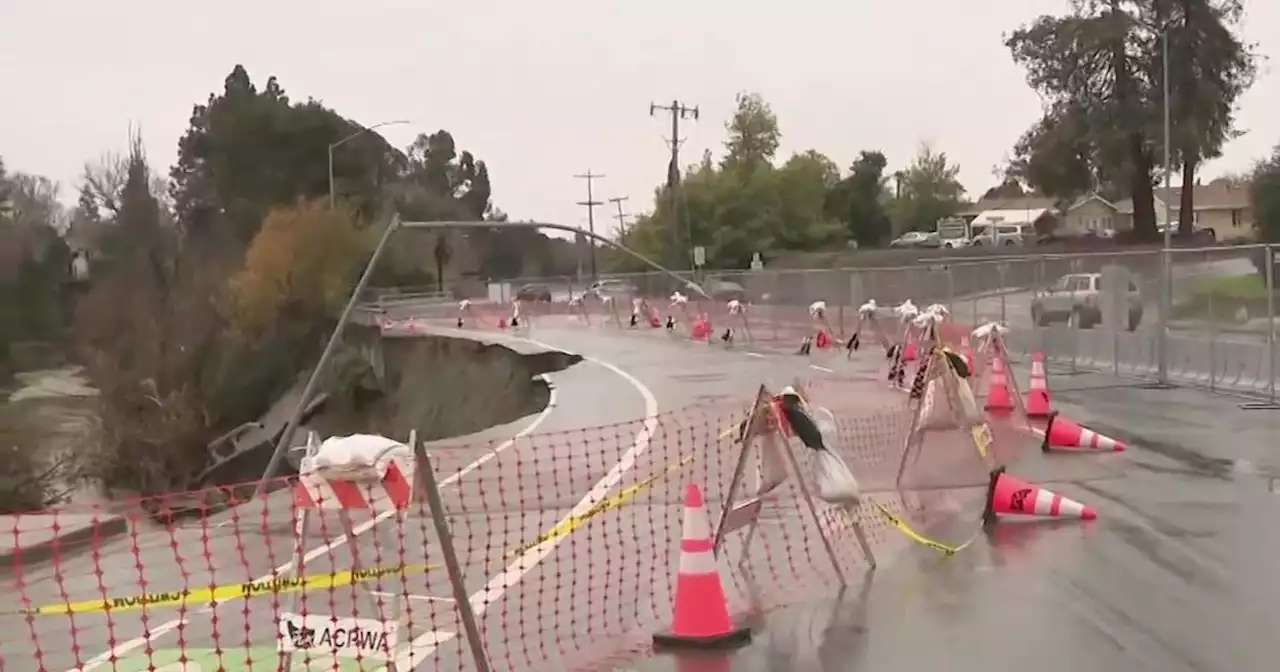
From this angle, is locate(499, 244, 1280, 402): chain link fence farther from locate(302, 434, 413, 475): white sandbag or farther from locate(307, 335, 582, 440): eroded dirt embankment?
locate(302, 434, 413, 475): white sandbag

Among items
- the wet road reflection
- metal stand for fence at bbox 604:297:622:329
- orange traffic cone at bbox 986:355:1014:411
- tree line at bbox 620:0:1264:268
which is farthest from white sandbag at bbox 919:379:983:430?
tree line at bbox 620:0:1264:268

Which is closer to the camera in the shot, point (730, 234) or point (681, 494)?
point (681, 494)

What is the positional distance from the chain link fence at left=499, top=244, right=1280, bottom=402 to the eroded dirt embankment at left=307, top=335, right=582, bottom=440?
8.41 meters

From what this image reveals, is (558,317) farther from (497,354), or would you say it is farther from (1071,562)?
(1071,562)

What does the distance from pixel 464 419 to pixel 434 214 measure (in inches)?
2572

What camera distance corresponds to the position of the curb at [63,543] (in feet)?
36.9

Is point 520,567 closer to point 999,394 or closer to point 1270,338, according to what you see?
point 999,394

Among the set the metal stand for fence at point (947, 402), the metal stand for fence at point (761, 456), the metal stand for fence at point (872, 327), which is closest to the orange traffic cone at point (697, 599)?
the metal stand for fence at point (761, 456)

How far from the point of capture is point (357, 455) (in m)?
7.20

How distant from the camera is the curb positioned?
11242 millimetres

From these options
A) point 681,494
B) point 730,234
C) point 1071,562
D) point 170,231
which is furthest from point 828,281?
point 730,234

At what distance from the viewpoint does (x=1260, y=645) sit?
294 inches

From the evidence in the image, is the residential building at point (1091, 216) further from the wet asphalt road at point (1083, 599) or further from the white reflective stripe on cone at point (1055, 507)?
the white reflective stripe on cone at point (1055, 507)

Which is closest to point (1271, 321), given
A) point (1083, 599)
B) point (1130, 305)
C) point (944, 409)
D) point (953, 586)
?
point (1130, 305)
